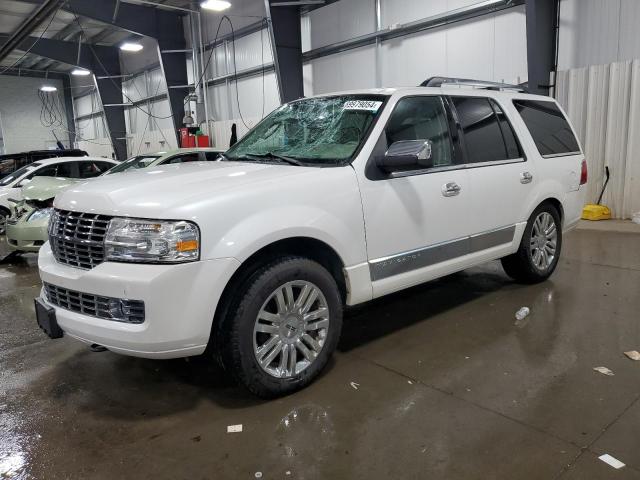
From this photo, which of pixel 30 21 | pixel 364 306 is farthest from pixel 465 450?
pixel 30 21

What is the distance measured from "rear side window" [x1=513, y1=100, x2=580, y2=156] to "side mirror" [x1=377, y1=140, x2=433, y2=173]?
1918 mm

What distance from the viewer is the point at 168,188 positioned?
105 inches

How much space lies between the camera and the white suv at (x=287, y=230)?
2438 millimetres

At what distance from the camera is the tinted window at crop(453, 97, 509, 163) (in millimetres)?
3879

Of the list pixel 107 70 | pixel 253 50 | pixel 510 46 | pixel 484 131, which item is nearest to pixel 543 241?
pixel 484 131

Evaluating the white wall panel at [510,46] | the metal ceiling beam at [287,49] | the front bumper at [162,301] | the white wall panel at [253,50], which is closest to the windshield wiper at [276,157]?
the front bumper at [162,301]

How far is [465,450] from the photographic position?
2.35 metres

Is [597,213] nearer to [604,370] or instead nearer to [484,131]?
[484,131]

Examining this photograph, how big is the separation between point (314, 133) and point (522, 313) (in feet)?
7.38

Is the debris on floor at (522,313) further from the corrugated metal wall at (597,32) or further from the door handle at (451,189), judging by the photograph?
the corrugated metal wall at (597,32)


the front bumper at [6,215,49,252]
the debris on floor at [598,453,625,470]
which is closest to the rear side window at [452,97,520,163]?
the debris on floor at [598,453,625,470]

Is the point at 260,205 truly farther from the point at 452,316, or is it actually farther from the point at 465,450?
the point at 452,316

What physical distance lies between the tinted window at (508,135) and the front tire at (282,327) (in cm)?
223

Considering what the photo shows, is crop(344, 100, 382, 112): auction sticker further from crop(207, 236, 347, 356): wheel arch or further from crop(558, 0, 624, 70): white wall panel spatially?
crop(558, 0, 624, 70): white wall panel
